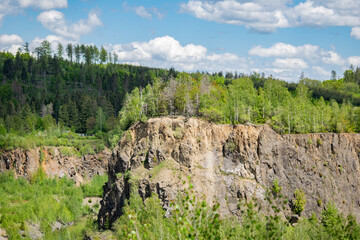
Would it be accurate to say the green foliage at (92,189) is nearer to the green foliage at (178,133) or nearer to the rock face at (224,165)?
the rock face at (224,165)

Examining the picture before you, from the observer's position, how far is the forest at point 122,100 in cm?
7225

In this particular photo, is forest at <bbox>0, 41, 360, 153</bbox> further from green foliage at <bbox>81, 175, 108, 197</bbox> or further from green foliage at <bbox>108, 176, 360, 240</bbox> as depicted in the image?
green foliage at <bbox>108, 176, 360, 240</bbox>

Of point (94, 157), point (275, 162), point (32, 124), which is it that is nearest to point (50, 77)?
point (32, 124)

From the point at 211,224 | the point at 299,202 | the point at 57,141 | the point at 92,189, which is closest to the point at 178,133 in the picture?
the point at 299,202

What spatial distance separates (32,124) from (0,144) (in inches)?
728

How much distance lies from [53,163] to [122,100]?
150 ft

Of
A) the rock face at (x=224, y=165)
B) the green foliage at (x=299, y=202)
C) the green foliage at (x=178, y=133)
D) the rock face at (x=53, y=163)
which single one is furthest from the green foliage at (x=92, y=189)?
the green foliage at (x=299, y=202)

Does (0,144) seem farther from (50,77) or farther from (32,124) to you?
(50,77)

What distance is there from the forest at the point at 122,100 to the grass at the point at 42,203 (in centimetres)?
1168

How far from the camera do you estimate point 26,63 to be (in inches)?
6855

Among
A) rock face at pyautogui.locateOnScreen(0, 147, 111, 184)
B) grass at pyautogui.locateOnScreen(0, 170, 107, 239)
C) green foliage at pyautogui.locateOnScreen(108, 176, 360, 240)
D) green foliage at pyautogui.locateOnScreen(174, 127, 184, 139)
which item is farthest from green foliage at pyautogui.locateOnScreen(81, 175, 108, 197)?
green foliage at pyautogui.locateOnScreen(174, 127, 184, 139)

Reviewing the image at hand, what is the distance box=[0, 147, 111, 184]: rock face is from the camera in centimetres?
10112

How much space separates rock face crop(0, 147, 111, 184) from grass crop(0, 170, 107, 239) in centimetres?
260

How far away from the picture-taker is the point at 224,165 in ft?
202
